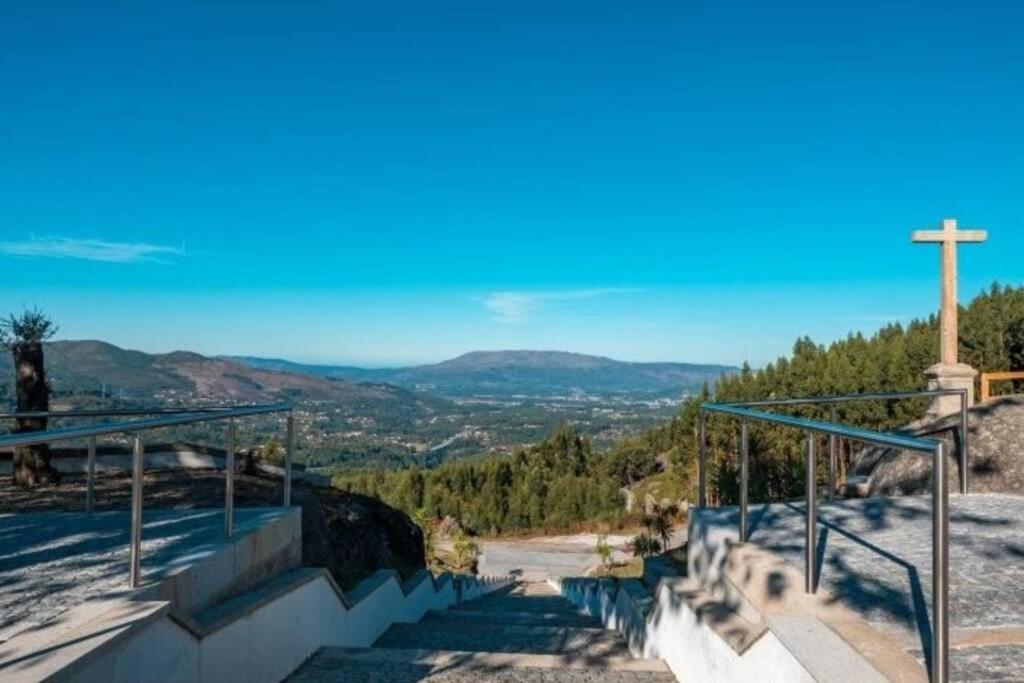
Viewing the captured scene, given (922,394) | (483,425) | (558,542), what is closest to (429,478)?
(558,542)

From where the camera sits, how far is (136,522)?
376 cm

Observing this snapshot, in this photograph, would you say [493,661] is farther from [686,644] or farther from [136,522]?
[136,522]

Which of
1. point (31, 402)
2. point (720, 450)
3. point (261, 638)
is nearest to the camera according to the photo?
point (261, 638)

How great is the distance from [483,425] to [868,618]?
605 ft

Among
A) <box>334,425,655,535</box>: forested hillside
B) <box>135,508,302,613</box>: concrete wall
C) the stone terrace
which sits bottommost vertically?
<box>334,425,655,535</box>: forested hillside

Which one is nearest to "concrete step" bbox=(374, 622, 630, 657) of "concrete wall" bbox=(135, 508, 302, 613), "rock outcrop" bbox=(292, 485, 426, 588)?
"rock outcrop" bbox=(292, 485, 426, 588)

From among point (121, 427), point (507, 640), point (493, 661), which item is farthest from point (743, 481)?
point (121, 427)

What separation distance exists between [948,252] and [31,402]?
39.3ft

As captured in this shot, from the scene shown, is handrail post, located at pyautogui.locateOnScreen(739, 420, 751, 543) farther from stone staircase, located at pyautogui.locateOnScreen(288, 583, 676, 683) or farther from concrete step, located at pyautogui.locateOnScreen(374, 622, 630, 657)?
concrete step, located at pyautogui.locateOnScreen(374, 622, 630, 657)

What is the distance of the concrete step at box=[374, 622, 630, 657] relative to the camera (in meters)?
6.49

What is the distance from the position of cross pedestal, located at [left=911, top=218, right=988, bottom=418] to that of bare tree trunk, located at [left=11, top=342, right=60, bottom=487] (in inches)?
425

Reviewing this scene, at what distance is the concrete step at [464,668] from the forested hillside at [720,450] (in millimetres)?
7733

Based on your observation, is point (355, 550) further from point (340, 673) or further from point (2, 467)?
point (2, 467)

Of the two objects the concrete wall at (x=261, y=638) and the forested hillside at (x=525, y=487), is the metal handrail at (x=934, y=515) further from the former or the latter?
the forested hillside at (x=525, y=487)
